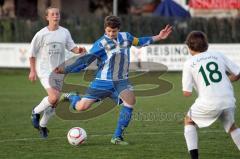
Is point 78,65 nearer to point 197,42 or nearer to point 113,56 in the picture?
point 113,56

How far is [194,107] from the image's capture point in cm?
933

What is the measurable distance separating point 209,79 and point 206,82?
0.05 m

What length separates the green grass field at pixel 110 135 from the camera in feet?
34.8

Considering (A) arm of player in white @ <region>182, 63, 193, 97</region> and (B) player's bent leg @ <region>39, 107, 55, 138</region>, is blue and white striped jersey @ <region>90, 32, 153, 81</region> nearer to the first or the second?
(B) player's bent leg @ <region>39, 107, 55, 138</region>

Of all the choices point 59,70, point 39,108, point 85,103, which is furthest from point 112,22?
point 39,108

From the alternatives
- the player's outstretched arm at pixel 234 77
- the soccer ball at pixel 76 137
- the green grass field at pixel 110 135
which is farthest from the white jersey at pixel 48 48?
the player's outstretched arm at pixel 234 77

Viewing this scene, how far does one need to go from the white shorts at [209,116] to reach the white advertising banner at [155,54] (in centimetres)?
1955

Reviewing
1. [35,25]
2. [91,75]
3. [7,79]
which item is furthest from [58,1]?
[91,75]

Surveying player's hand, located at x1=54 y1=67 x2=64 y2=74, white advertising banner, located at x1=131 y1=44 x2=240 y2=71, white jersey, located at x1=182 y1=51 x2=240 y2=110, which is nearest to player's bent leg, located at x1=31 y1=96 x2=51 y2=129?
player's hand, located at x1=54 y1=67 x2=64 y2=74

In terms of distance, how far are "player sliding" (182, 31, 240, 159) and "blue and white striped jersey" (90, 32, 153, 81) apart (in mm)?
2481

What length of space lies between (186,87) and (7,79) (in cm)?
1940

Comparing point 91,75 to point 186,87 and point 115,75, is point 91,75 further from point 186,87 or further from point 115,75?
point 186,87

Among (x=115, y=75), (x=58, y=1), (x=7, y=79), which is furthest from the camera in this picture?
(x=58, y=1)

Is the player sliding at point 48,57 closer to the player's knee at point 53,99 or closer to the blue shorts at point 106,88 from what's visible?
the player's knee at point 53,99
